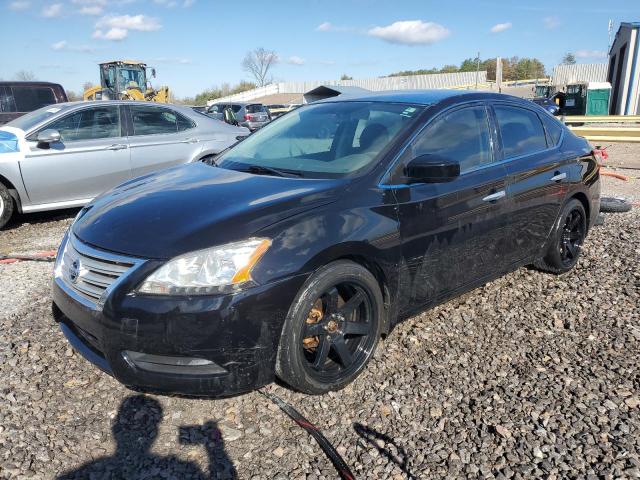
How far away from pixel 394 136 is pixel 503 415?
1.76 metres

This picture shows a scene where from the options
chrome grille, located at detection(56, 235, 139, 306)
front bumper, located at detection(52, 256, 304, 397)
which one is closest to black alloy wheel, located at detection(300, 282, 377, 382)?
front bumper, located at detection(52, 256, 304, 397)

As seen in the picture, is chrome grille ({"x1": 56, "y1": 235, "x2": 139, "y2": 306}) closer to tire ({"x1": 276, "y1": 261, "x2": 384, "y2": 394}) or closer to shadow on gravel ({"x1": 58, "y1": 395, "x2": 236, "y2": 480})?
shadow on gravel ({"x1": 58, "y1": 395, "x2": 236, "y2": 480})

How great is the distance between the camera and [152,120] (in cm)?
741

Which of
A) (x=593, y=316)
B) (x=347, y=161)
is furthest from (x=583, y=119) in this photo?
(x=347, y=161)

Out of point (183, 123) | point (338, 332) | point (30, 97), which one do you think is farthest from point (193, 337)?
point (30, 97)

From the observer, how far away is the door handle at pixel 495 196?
3693 mm

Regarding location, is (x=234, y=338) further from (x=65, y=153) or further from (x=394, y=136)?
(x=65, y=153)

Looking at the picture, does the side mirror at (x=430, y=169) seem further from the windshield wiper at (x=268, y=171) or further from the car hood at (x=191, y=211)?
the windshield wiper at (x=268, y=171)

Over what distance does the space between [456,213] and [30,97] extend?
11.5 metres

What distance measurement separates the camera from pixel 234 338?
8.18 ft

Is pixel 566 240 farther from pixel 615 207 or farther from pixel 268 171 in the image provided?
pixel 268 171

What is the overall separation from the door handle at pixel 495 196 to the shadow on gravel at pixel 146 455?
2.34 m

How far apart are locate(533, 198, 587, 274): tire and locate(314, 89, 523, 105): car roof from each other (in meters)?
1.21

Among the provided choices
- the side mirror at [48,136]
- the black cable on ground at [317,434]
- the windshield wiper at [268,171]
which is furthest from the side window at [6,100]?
the black cable on ground at [317,434]
